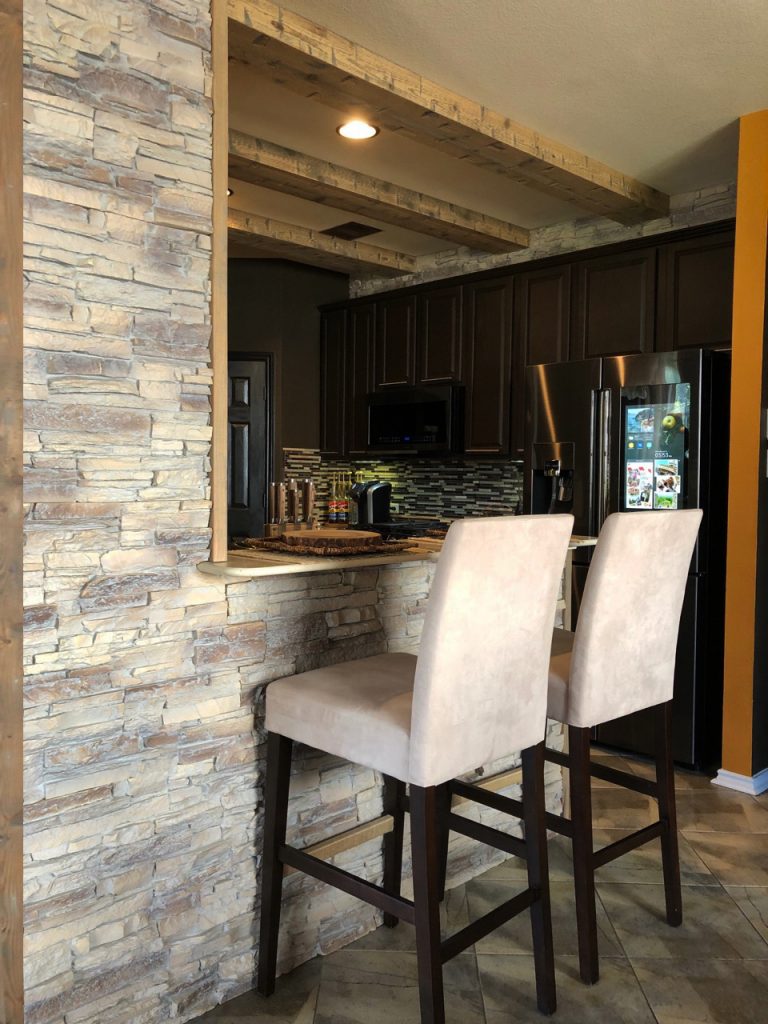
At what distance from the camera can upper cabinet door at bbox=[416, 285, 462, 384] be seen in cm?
523

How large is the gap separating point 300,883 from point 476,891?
695 mm

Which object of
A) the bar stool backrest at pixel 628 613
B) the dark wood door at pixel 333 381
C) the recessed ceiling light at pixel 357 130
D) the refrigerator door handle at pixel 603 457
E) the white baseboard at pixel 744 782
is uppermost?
the recessed ceiling light at pixel 357 130

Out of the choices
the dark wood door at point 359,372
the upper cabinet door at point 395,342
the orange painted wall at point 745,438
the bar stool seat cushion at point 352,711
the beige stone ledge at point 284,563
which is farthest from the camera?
the dark wood door at point 359,372

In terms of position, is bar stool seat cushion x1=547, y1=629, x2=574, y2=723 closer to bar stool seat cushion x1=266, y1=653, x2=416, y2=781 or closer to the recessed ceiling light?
bar stool seat cushion x1=266, y1=653, x2=416, y2=781

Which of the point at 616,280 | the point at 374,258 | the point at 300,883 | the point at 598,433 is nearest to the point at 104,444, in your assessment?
the point at 300,883

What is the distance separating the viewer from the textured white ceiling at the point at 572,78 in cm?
271

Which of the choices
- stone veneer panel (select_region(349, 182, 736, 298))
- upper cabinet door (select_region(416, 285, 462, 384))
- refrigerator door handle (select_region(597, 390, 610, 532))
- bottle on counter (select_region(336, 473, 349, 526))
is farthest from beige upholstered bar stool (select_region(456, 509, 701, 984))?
bottle on counter (select_region(336, 473, 349, 526))

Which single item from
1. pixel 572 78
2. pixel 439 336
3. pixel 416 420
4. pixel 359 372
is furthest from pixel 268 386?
pixel 572 78

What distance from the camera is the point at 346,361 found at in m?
5.95

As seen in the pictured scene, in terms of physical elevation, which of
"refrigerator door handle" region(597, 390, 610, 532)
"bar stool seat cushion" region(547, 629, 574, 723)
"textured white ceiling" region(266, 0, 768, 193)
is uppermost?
"textured white ceiling" region(266, 0, 768, 193)

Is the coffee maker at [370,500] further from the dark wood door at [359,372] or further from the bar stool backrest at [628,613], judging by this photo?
the bar stool backrest at [628,613]

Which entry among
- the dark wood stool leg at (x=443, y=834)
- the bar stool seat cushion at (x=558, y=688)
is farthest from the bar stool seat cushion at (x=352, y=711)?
the dark wood stool leg at (x=443, y=834)

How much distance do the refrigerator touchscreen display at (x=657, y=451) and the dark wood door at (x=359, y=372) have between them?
7.31 feet

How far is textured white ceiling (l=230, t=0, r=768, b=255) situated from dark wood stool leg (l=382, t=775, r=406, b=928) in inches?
94.4
